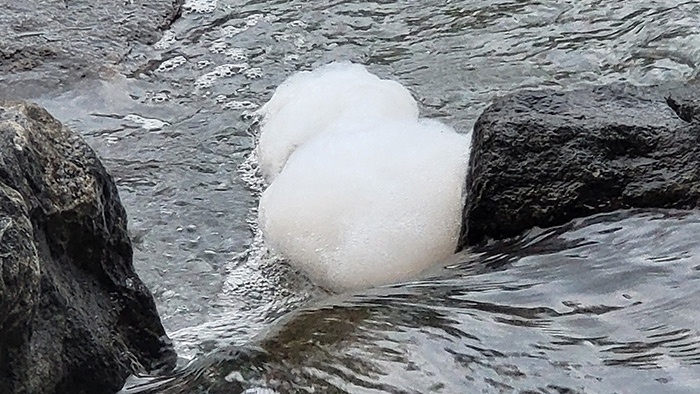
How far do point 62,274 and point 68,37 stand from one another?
421 cm

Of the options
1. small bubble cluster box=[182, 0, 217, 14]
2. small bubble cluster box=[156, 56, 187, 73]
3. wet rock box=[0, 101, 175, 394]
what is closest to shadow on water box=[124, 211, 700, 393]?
wet rock box=[0, 101, 175, 394]

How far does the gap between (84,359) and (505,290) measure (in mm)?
1283

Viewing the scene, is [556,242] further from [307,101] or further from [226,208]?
[307,101]

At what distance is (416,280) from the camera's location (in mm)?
3545

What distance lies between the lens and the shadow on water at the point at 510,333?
2631mm

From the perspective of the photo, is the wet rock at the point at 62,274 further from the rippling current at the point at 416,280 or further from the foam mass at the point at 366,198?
the foam mass at the point at 366,198

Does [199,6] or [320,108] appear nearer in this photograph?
[320,108]

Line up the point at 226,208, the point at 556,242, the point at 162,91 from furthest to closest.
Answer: the point at 162,91 → the point at 226,208 → the point at 556,242

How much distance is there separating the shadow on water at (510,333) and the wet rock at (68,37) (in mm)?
3708

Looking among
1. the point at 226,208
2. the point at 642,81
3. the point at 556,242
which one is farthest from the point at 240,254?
the point at 642,81

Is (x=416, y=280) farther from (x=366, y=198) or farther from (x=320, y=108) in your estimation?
(x=320, y=108)

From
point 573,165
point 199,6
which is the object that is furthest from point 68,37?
point 573,165

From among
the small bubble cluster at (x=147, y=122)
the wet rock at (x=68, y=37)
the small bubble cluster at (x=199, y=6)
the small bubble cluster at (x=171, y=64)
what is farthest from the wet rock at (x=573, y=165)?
the small bubble cluster at (x=199, y=6)

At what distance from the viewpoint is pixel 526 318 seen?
297cm
